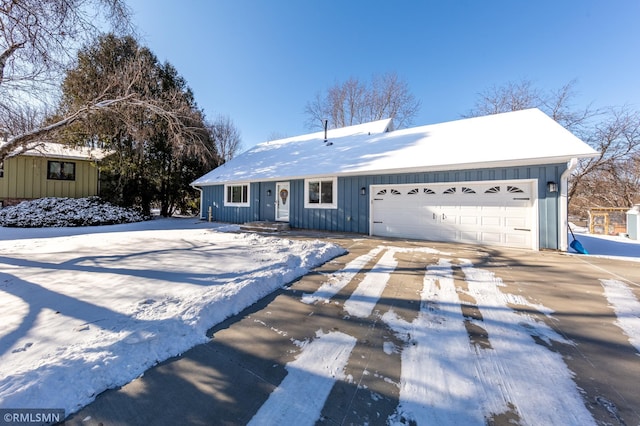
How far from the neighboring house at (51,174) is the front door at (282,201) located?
11557 millimetres

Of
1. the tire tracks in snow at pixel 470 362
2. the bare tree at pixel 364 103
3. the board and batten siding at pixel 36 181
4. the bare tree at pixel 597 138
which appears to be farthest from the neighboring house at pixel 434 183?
the bare tree at pixel 597 138

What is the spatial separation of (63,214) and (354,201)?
42.9ft

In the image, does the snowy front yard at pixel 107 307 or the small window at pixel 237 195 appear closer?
the snowy front yard at pixel 107 307

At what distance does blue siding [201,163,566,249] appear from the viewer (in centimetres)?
618

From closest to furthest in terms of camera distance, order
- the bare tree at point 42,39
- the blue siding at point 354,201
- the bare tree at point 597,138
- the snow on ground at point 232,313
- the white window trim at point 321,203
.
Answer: the snow on ground at point 232,313, the bare tree at point 42,39, the blue siding at point 354,201, the white window trim at point 321,203, the bare tree at point 597,138

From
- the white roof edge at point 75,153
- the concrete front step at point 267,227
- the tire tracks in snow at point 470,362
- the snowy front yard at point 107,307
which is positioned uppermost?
the white roof edge at point 75,153

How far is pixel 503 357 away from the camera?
6.46 feet

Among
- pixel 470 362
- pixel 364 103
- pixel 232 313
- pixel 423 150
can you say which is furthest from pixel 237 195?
pixel 364 103

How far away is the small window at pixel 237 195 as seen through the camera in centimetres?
1215

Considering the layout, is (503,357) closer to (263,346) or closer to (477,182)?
(263,346)

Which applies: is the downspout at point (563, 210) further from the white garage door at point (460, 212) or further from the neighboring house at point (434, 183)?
the white garage door at point (460, 212)

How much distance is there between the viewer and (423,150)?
27.3 feet

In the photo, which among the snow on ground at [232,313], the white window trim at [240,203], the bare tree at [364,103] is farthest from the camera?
the bare tree at [364,103]

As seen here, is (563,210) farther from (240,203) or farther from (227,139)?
(227,139)
